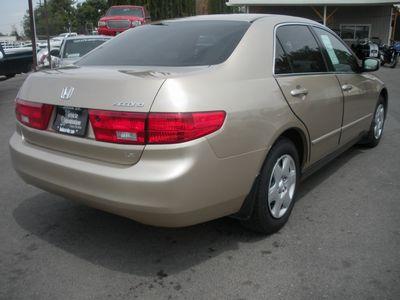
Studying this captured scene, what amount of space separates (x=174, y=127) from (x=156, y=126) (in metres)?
0.10

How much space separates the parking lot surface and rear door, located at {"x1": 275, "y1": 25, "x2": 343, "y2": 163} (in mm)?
631

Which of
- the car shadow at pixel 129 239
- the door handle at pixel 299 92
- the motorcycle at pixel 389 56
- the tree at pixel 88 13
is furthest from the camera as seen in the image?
the tree at pixel 88 13

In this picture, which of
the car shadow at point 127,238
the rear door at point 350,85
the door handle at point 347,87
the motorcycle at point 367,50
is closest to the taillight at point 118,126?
the car shadow at point 127,238

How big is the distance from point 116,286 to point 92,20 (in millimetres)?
77042

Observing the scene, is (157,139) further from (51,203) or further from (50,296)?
(51,203)

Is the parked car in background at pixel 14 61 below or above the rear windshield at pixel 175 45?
below

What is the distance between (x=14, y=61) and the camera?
39.2 ft

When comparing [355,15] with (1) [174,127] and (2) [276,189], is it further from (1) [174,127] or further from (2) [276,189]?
(1) [174,127]

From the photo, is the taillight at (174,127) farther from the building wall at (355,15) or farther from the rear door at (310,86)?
the building wall at (355,15)

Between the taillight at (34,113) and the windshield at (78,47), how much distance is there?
25.4 ft

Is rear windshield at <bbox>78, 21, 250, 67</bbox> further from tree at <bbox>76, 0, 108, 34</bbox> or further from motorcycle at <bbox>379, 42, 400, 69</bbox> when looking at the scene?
tree at <bbox>76, 0, 108, 34</bbox>

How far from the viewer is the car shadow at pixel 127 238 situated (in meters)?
3.27

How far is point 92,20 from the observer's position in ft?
247

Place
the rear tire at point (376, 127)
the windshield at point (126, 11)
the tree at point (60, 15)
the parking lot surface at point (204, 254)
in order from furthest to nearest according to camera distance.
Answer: the tree at point (60, 15)
the windshield at point (126, 11)
the rear tire at point (376, 127)
the parking lot surface at point (204, 254)
